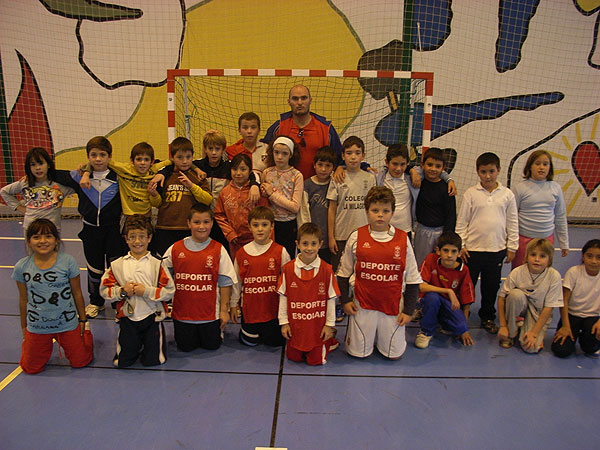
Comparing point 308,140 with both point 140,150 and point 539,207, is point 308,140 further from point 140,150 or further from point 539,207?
point 539,207

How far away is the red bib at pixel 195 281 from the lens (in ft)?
11.2

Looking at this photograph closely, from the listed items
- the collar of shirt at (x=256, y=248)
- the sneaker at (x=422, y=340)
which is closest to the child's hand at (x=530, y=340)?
the sneaker at (x=422, y=340)

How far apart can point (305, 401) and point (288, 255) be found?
3.88 feet

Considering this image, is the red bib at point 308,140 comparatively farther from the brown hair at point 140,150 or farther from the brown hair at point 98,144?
the brown hair at point 98,144

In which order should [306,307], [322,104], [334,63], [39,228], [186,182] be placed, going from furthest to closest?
[322,104] < [334,63] < [186,182] < [306,307] < [39,228]

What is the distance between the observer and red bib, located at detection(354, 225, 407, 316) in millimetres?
3348

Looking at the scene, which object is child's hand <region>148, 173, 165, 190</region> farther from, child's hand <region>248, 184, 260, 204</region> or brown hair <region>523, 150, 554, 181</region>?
brown hair <region>523, 150, 554, 181</region>

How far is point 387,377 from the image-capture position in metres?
3.16

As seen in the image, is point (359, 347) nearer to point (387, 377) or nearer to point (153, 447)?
point (387, 377)

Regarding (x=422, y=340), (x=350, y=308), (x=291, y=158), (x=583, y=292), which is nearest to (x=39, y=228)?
(x=291, y=158)

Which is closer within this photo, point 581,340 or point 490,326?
point 581,340

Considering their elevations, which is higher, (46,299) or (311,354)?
(46,299)

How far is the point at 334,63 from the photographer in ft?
26.1

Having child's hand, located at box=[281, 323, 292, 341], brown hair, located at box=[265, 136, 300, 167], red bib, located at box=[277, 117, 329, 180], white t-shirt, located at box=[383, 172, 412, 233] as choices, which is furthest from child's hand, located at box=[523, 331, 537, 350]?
brown hair, located at box=[265, 136, 300, 167]
